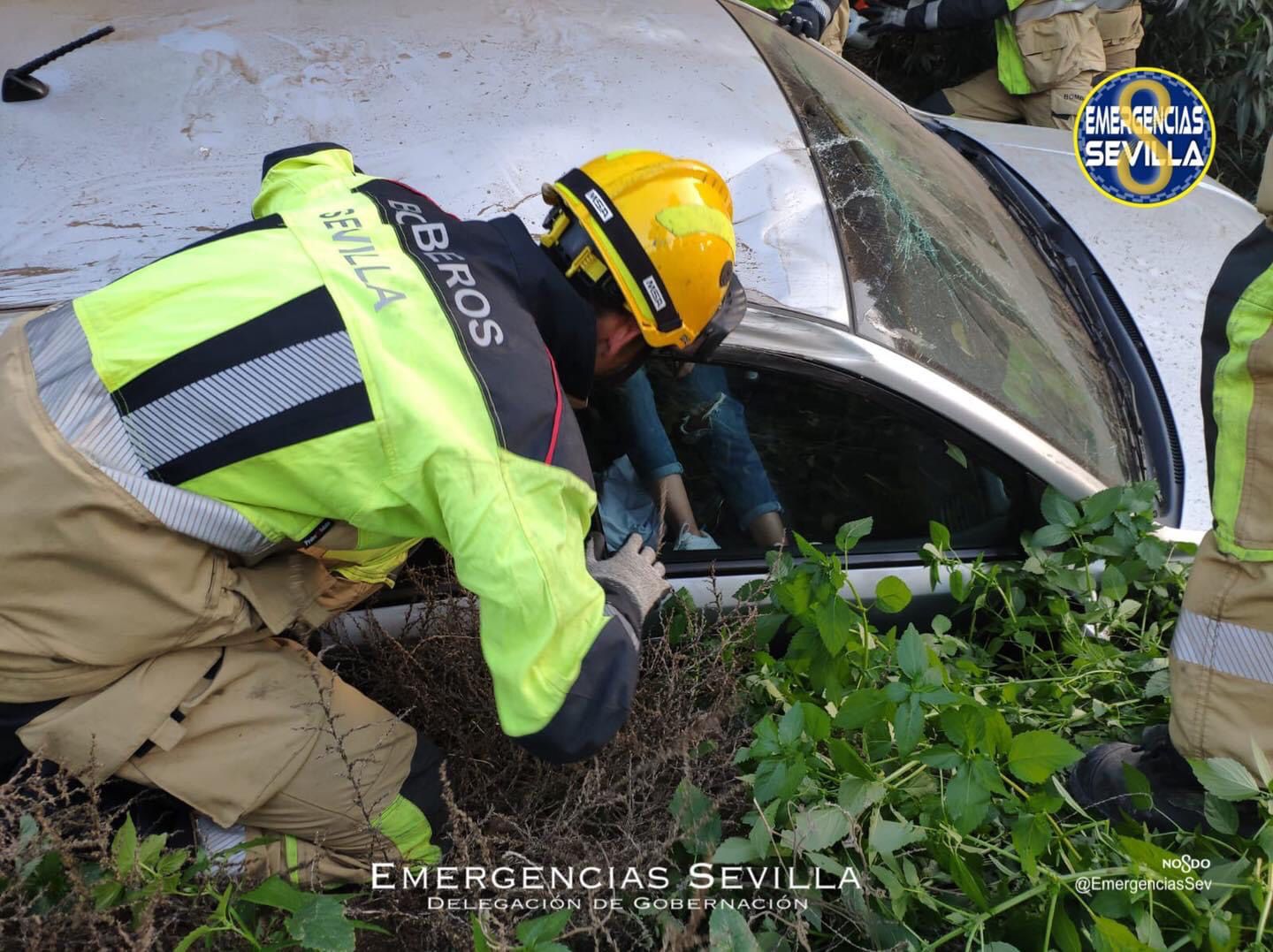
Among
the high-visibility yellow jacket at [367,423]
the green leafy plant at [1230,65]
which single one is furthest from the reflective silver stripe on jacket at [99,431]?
the green leafy plant at [1230,65]

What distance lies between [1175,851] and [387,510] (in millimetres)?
1540

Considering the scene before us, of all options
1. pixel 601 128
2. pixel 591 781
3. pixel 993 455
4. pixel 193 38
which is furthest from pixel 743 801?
pixel 193 38

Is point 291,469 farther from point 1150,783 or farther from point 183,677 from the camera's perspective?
point 1150,783

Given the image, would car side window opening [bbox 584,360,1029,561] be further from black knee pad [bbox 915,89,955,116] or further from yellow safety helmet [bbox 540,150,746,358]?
black knee pad [bbox 915,89,955,116]

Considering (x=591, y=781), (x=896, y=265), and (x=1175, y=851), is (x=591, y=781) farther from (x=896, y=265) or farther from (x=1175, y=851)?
(x=896, y=265)

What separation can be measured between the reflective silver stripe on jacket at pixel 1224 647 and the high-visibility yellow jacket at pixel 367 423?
3.63 ft

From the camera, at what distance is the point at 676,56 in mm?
2584

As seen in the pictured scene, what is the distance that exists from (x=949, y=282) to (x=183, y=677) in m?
1.86

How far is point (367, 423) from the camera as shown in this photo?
57.1 inches

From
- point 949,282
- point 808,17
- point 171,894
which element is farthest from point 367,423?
point 808,17

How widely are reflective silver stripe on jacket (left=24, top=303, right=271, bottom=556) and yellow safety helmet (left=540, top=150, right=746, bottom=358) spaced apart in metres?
0.72

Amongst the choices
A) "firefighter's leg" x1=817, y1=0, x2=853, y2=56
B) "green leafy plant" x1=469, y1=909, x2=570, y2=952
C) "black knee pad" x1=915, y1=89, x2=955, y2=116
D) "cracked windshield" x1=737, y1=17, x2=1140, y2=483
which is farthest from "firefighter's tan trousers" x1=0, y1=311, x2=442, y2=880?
"black knee pad" x1=915, y1=89, x2=955, y2=116

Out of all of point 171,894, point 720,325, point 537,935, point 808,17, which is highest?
point 808,17

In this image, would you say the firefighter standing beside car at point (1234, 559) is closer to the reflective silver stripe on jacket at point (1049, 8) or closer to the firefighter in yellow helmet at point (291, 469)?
the firefighter in yellow helmet at point (291, 469)
